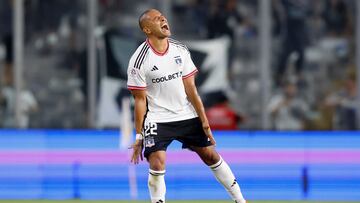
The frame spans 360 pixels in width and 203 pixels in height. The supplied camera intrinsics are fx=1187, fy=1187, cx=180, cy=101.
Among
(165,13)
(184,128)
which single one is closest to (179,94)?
(184,128)

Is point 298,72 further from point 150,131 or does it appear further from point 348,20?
point 150,131

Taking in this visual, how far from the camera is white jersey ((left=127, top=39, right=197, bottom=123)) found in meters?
11.2

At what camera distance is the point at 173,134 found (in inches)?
448

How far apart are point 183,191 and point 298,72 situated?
339cm

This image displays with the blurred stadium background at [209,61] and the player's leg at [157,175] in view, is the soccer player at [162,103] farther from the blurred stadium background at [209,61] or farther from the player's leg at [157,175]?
the blurred stadium background at [209,61]

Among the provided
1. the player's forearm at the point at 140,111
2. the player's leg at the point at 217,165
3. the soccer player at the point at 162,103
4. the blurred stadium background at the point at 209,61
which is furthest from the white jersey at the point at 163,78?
the blurred stadium background at the point at 209,61

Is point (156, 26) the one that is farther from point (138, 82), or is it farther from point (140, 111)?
point (140, 111)

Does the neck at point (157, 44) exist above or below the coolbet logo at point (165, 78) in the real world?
above

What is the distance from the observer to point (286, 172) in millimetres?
16844

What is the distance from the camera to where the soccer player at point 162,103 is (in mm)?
11172

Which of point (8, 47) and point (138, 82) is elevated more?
point (8, 47)

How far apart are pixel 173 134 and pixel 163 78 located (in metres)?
0.56

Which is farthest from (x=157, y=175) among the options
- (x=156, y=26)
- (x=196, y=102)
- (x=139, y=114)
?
(x=156, y=26)

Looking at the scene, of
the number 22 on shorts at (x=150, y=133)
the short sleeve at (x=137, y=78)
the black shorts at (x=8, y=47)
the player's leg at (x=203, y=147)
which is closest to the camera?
the short sleeve at (x=137, y=78)
